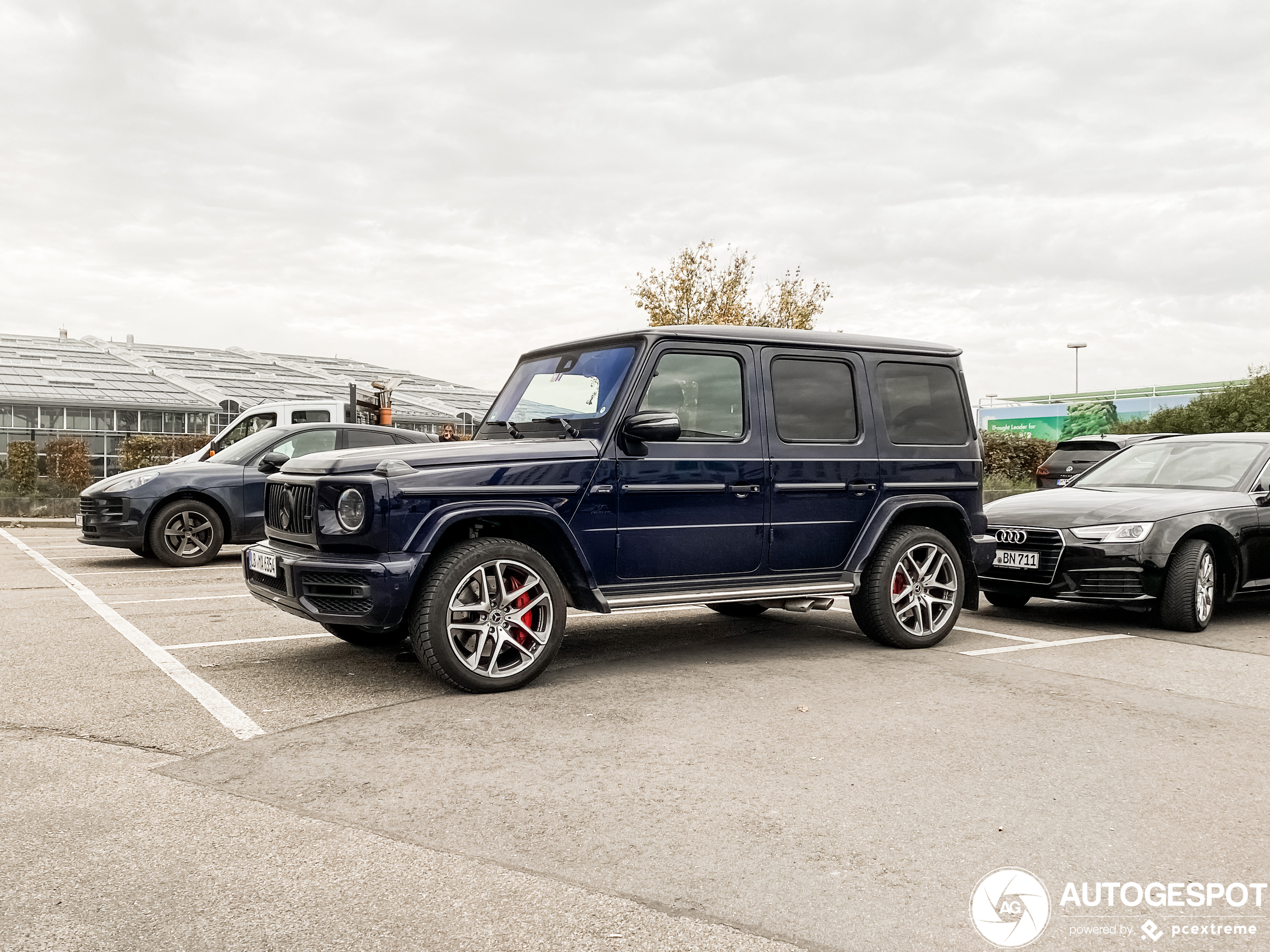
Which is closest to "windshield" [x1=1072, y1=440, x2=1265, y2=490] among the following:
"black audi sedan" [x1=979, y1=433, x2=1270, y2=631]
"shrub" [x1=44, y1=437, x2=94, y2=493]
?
"black audi sedan" [x1=979, y1=433, x2=1270, y2=631]

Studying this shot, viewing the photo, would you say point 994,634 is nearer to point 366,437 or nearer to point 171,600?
point 171,600

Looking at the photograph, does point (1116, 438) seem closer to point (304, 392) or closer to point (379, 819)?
point (379, 819)

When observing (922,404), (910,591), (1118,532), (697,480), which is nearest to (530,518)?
(697,480)

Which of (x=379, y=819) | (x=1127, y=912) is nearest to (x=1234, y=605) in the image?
(x=1127, y=912)

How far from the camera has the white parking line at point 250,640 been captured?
272 inches

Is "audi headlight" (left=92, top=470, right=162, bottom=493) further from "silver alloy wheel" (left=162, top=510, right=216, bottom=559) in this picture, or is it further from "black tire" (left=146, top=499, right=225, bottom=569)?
"silver alloy wheel" (left=162, top=510, right=216, bottom=559)

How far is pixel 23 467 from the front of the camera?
2217 cm

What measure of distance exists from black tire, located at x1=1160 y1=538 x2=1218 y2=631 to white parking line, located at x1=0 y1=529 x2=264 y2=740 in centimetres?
623

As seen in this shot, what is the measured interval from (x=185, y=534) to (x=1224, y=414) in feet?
114

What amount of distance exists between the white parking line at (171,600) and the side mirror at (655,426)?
4441 millimetres

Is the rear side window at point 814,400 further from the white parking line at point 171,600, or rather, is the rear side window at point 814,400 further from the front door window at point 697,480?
the white parking line at point 171,600

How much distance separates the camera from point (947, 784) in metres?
4.15

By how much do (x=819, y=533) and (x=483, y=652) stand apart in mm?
2267

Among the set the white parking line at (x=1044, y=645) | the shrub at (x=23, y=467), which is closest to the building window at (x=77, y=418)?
the shrub at (x=23, y=467)
